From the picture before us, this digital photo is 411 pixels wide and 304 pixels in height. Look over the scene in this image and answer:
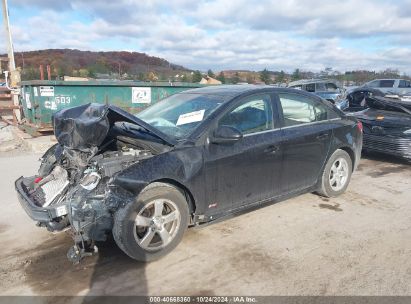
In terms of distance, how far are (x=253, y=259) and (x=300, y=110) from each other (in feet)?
7.20

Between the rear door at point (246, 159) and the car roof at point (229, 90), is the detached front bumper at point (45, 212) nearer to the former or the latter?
the rear door at point (246, 159)

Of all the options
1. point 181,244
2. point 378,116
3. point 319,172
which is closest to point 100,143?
point 181,244

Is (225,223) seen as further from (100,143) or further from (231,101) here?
(100,143)

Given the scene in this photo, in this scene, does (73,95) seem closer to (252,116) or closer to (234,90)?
(234,90)

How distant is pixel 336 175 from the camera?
18.0 ft

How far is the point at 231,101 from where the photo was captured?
429cm

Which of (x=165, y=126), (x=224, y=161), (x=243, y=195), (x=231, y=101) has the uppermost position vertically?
(x=231, y=101)

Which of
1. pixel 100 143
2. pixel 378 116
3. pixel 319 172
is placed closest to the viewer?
pixel 100 143

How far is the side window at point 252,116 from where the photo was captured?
167 inches

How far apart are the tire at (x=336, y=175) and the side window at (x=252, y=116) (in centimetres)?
133

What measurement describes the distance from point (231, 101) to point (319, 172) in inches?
69.3

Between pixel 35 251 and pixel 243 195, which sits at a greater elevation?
pixel 243 195

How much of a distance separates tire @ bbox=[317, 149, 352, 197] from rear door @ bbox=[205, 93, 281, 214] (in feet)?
3.40

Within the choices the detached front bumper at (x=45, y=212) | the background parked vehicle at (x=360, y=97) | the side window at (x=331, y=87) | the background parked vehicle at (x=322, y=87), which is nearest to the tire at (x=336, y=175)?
the detached front bumper at (x=45, y=212)
